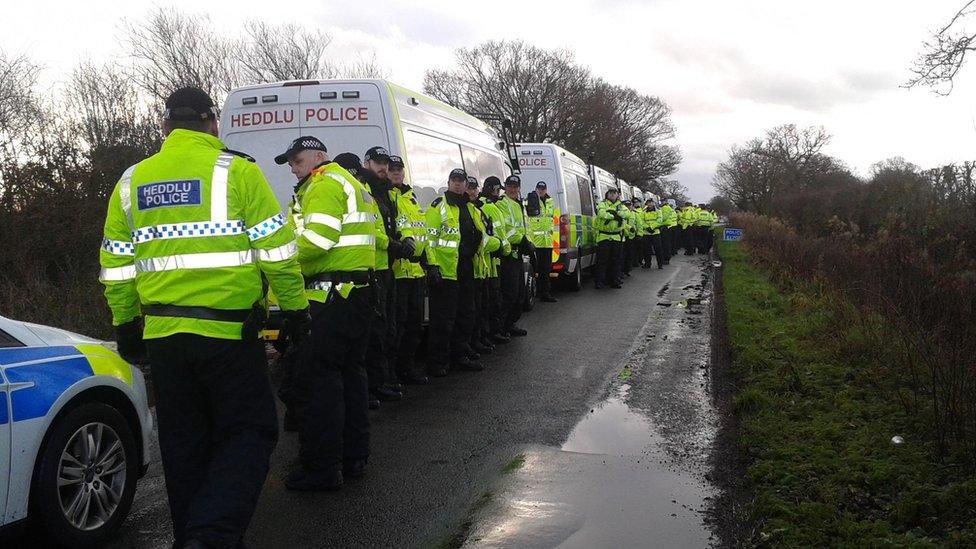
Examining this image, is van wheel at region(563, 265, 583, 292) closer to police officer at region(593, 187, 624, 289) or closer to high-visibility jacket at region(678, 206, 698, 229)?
police officer at region(593, 187, 624, 289)

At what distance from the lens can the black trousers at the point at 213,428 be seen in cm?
324

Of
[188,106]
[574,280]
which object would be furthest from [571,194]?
[188,106]

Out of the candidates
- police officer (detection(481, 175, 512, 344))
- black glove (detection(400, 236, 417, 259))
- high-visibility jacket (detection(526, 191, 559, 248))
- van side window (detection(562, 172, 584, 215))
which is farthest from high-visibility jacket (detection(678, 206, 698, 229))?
black glove (detection(400, 236, 417, 259))

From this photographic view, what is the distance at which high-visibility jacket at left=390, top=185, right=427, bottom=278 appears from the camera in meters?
6.52

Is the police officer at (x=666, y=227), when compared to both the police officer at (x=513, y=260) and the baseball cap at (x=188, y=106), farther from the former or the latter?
the baseball cap at (x=188, y=106)

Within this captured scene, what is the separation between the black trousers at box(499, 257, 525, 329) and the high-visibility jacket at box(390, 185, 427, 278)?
270 cm

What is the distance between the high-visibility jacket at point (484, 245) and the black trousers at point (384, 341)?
62.6 inches

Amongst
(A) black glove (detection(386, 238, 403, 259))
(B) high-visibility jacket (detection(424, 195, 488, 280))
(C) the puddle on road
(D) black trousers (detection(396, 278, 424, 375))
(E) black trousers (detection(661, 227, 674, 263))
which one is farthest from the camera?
(E) black trousers (detection(661, 227, 674, 263))

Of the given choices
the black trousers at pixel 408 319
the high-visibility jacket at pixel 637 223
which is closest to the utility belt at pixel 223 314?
the black trousers at pixel 408 319

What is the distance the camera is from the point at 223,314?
326cm

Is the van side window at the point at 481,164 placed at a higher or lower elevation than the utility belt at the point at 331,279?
higher

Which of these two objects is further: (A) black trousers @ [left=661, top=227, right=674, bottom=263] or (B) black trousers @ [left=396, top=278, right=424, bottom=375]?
(A) black trousers @ [left=661, top=227, right=674, bottom=263]

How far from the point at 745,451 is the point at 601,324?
19.4 feet

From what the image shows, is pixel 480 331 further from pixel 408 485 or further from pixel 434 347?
pixel 408 485
